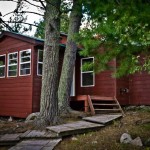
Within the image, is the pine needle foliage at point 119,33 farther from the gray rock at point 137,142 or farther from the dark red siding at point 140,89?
the dark red siding at point 140,89

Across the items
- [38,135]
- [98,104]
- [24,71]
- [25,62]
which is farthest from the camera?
[24,71]

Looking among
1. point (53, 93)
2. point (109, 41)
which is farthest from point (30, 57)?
point (109, 41)

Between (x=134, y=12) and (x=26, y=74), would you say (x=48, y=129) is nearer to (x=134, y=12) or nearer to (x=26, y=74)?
(x=134, y=12)

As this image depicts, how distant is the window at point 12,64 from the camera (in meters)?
13.3

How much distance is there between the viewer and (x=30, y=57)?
12.5 metres

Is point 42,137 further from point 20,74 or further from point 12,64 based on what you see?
point 12,64

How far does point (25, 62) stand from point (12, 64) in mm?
1052

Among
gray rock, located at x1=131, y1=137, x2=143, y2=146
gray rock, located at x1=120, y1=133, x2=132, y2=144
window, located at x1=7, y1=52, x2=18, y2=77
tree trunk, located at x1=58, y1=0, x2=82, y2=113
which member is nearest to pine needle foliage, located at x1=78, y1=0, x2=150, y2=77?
gray rock, located at x1=131, y1=137, x2=143, y2=146

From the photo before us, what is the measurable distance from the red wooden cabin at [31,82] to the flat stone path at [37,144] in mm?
5910

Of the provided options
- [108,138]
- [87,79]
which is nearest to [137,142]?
[108,138]

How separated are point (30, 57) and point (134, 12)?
9.37 m

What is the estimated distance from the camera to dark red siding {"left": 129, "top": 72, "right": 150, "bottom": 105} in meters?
12.5

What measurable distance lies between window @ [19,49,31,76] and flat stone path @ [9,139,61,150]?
6494 millimetres

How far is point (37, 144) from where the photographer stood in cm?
605
